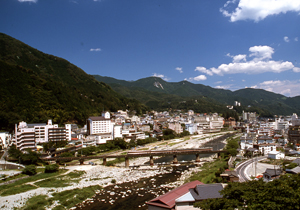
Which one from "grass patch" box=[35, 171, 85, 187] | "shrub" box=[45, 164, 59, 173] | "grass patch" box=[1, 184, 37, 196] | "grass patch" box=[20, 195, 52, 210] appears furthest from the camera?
"shrub" box=[45, 164, 59, 173]

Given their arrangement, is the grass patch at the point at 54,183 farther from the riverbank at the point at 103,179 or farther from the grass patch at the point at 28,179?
the grass patch at the point at 28,179

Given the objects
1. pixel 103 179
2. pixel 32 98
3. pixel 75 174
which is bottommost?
pixel 103 179

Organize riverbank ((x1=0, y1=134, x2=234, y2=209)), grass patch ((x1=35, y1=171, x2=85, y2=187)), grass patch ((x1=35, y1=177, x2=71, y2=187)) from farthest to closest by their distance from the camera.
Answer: grass patch ((x1=35, y1=171, x2=85, y2=187)), grass patch ((x1=35, y1=177, x2=71, y2=187)), riverbank ((x1=0, y1=134, x2=234, y2=209))

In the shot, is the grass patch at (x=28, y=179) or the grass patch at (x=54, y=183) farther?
the grass patch at (x=54, y=183)

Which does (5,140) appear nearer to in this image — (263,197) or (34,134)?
→ (34,134)

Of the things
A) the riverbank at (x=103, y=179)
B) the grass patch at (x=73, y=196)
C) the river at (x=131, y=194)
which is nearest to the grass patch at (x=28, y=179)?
the riverbank at (x=103, y=179)

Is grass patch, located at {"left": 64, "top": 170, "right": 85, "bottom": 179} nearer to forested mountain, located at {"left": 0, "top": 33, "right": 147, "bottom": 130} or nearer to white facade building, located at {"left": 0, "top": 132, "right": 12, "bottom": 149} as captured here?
white facade building, located at {"left": 0, "top": 132, "right": 12, "bottom": 149}

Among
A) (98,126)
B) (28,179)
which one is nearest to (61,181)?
Answer: (28,179)

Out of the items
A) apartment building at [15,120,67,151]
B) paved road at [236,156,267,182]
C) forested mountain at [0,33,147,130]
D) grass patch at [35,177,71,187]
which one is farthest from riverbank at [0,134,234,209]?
forested mountain at [0,33,147,130]

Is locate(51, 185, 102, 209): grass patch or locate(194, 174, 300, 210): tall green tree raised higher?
locate(194, 174, 300, 210): tall green tree

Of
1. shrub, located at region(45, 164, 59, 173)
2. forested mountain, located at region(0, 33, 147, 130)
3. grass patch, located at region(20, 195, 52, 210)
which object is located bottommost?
grass patch, located at region(20, 195, 52, 210)
